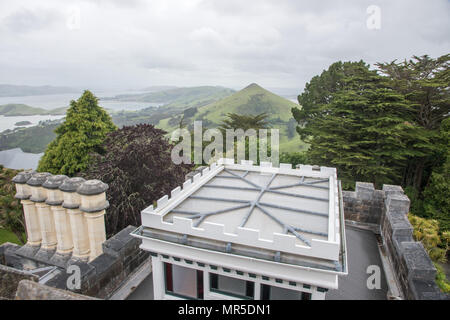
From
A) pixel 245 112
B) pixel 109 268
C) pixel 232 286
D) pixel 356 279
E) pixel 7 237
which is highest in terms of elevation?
pixel 245 112

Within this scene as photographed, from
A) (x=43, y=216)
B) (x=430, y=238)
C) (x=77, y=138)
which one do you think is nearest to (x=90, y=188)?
(x=43, y=216)

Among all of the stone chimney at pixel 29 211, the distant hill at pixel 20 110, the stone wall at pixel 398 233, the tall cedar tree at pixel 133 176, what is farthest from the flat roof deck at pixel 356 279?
the distant hill at pixel 20 110

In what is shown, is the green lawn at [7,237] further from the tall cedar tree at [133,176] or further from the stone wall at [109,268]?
the stone wall at [109,268]

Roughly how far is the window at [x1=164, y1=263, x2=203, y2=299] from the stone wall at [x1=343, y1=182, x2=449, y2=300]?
5.15 meters

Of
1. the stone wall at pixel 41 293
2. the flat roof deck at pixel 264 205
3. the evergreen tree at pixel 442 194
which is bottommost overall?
the evergreen tree at pixel 442 194

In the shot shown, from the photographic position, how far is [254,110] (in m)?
110

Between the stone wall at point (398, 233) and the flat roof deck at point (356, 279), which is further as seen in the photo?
the flat roof deck at point (356, 279)

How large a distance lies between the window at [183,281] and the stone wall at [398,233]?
16.9ft

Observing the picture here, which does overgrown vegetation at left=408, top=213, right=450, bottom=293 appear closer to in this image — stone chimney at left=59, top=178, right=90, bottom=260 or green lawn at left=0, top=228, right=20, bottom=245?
stone chimney at left=59, top=178, right=90, bottom=260

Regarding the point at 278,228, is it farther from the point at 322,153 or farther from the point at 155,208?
the point at 322,153

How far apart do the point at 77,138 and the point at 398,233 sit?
69.5 feet

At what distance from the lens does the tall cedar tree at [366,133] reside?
64.1 feet

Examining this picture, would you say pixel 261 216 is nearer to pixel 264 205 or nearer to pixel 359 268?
pixel 264 205
